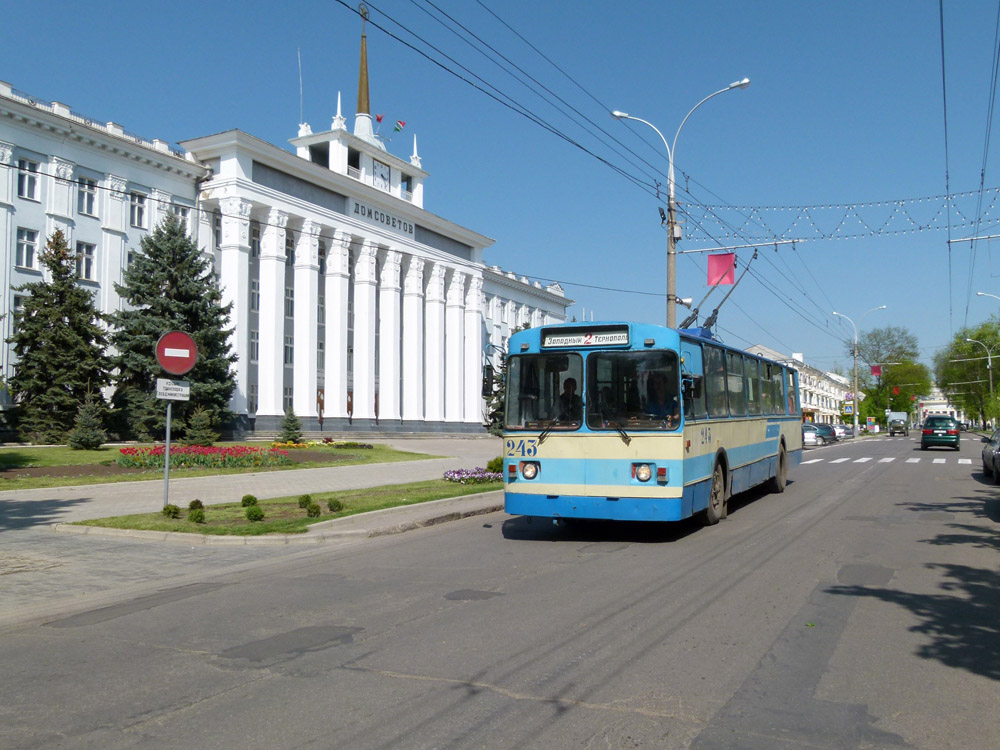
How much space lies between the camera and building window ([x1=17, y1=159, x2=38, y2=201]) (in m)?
36.8

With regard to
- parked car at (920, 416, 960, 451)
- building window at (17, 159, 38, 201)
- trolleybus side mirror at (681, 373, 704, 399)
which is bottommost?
parked car at (920, 416, 960, 451)

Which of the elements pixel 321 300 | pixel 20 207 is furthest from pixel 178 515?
pixel 321 300

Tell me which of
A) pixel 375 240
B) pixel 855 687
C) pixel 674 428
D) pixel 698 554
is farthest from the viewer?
pixel 375 240

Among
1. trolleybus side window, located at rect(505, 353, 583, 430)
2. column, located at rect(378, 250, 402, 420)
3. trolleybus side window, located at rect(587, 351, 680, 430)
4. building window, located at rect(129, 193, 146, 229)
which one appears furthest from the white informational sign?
column, located at rect(378, 250, 402, 420)

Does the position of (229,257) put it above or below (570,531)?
above

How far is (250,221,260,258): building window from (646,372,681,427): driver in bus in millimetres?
42112

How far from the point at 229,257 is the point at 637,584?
40910 millimetres

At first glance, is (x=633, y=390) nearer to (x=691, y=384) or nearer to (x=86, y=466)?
(x=691, y=384)

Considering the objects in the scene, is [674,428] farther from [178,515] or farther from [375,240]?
[375,240]

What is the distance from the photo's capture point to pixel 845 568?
30.6 feet

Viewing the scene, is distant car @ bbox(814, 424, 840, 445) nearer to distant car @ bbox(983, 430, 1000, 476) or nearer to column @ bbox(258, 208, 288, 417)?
distant car @ bbox(983, 430, 1000, 476)

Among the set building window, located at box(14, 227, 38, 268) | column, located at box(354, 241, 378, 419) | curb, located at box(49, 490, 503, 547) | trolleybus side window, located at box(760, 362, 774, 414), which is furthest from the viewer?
column, located at box(354, 241, 378, 419)

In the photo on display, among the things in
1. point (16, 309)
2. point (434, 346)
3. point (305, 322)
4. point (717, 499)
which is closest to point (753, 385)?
point (717, 499)

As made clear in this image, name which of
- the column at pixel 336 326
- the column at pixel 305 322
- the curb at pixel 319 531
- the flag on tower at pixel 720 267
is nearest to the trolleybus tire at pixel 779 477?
the flag on tower at pixel 720 267
